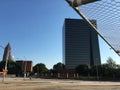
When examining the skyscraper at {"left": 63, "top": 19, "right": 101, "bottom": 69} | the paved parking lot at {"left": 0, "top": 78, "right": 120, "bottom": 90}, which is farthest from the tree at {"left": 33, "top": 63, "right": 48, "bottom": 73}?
the paved parking lot at {"left": 0, "top": 78, "right": 120, "bottom": 90}

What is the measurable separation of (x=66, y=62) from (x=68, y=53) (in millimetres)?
7668

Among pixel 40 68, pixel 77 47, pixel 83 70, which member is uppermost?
pixel 77 47

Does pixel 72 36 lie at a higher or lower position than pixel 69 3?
higher

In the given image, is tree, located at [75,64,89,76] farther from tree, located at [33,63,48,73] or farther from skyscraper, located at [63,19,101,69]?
tree, located at [33,63,48,73]

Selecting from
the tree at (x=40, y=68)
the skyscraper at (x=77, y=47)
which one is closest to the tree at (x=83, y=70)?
the skyscraper at (x=77, y=47)

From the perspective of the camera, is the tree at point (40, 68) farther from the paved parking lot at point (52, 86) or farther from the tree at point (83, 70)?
the paved parking lot at point (52, 86)

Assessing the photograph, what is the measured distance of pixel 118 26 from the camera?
22.6 feet

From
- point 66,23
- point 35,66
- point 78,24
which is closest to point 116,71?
point 78,24

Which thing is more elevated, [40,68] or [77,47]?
[77,47]

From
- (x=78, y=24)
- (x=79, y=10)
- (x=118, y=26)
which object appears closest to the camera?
(x=79, y=10)

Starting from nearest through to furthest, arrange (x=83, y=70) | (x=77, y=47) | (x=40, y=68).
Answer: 1. (x=83, y=70)
2. (x=77, y=47)
3. (x=40, y=68)

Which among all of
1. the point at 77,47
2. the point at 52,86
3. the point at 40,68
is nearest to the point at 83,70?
the point at 77,47

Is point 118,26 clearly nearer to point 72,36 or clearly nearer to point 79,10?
point 79,10

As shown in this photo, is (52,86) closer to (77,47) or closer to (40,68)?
(77,47)
